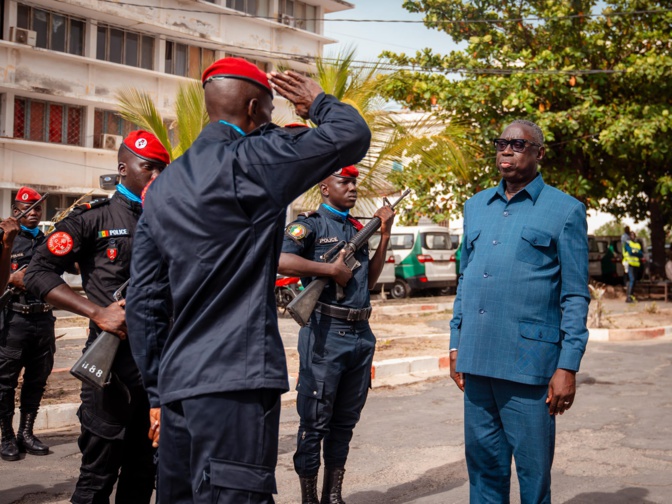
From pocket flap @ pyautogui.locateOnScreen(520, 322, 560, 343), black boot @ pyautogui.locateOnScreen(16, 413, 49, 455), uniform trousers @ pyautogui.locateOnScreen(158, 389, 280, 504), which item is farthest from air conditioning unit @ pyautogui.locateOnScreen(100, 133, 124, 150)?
uniform trousers @ pyautogui.locateOnScreen(158, 389, 280, 504)

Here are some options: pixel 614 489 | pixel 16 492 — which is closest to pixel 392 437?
pixel 614 489

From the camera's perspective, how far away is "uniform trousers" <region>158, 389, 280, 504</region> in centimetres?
241

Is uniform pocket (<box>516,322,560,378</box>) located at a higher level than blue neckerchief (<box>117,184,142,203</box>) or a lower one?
lower

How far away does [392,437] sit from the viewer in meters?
6.71

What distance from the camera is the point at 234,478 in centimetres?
241

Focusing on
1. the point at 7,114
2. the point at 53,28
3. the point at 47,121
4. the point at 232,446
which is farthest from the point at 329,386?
the point at 53,28

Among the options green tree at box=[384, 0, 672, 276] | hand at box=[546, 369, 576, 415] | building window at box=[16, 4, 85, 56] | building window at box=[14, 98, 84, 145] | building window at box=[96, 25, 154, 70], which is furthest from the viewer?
building window at box=[96, 25, 154, 70]

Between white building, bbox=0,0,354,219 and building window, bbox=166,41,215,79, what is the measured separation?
0.13 ft

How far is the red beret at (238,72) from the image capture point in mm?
2693

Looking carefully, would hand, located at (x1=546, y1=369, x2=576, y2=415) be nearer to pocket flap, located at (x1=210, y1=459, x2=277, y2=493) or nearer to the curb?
pocket flap, located at (x1=210, y1=459, x2=277, y2=493)

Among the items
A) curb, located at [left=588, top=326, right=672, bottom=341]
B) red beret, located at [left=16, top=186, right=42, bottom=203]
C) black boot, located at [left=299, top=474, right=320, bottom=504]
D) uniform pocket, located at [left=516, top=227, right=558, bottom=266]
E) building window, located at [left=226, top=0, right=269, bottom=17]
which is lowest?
curb, located at [left=588, top=326, right=672, bottom=341]

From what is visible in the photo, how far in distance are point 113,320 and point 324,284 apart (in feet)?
4.91

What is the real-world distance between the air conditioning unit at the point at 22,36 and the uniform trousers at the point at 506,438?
24.4 metres

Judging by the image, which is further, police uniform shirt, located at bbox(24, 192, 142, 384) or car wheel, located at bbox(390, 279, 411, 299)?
car wheel, located at bbox(390, 279, 411, 299)
